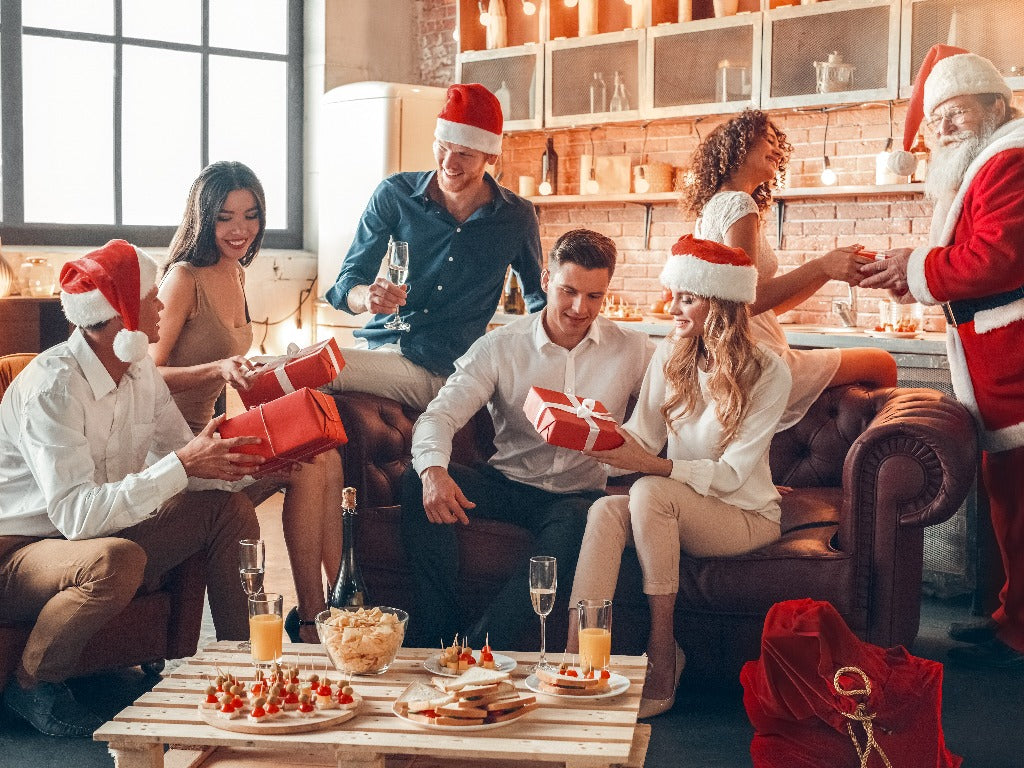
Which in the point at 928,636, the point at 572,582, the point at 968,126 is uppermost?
the point at 968,126

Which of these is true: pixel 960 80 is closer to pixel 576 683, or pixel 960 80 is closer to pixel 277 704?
pixel 576 683

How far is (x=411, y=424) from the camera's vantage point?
11.8ft

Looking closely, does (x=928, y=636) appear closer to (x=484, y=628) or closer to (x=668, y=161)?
(x=484, y=628)

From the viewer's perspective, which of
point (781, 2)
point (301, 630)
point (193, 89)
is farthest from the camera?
point (193, 89)

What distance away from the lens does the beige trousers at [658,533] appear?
290 cm

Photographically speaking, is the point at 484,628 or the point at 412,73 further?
the point at 412,73

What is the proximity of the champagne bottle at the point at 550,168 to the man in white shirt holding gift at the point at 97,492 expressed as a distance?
12.2 ft

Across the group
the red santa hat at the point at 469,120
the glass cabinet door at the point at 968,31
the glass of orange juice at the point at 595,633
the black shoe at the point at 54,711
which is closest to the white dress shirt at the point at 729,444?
the glass of orange juice at the point at 595,633

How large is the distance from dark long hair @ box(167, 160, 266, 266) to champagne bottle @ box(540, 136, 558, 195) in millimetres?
3144

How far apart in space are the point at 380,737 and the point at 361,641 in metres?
0.30

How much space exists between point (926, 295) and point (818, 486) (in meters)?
0.67

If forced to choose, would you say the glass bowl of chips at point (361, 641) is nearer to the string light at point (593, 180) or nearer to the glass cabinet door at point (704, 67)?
the glass cabinet door at point (704, 67)

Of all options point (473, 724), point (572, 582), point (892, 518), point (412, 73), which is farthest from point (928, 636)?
point (412, 73)

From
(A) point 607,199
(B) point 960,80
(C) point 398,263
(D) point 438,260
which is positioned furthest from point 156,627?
(A) point 607,199
